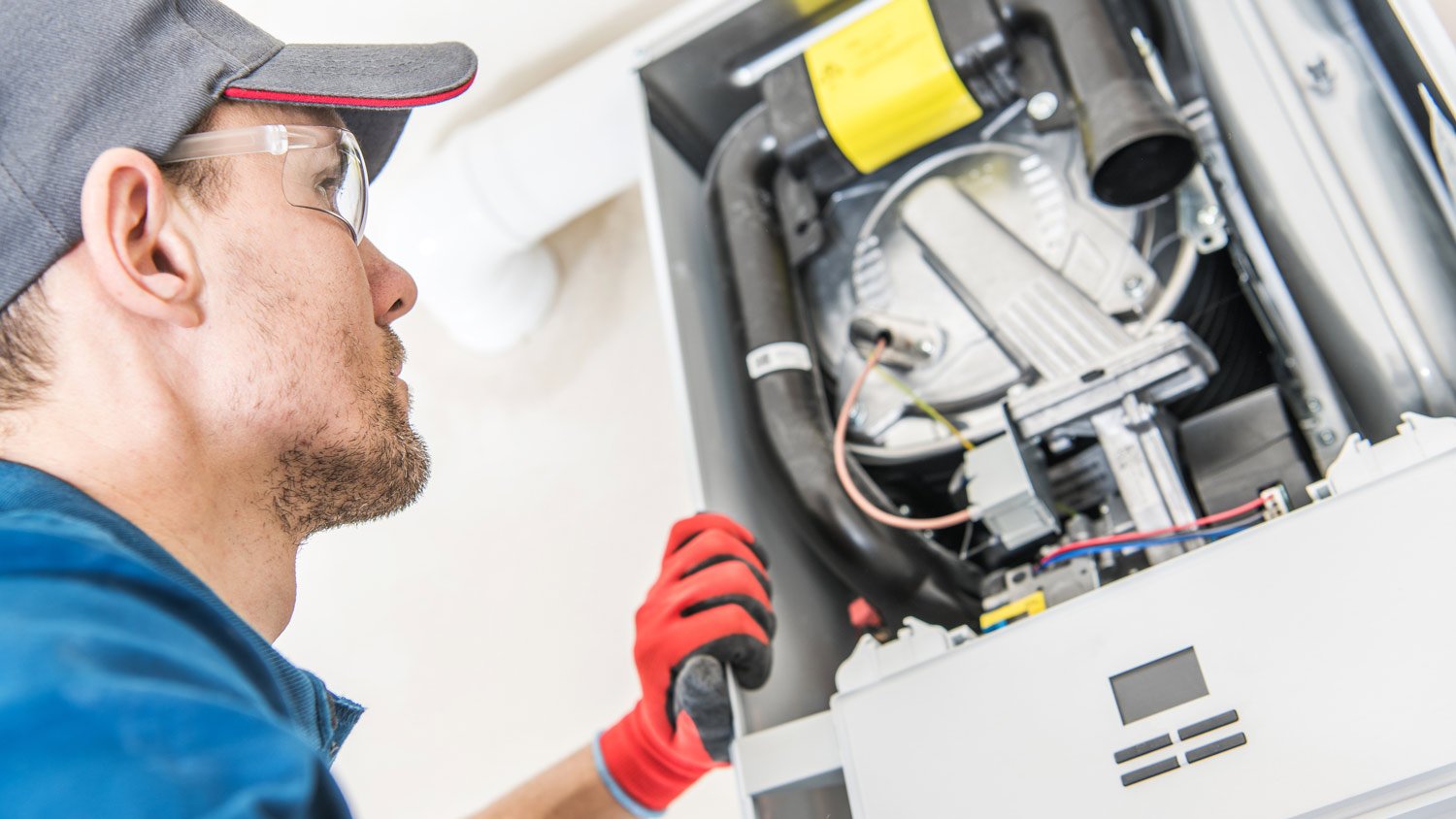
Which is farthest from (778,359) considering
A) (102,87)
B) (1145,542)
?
(102,87)

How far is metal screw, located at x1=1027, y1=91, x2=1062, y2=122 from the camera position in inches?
45.5

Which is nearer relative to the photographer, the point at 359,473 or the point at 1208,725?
the point at 1208,725

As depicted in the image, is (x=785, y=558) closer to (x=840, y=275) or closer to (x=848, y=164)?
(x=840, y=275)

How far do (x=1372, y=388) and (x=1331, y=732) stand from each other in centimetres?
37

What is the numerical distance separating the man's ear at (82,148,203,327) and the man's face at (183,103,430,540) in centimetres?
2

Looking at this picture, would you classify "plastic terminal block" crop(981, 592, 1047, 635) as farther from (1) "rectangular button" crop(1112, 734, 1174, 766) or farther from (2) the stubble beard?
(2) the stubble beard

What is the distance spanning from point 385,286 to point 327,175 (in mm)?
118

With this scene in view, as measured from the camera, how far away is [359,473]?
88 centimetres

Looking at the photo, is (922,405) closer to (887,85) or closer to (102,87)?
(887,85)

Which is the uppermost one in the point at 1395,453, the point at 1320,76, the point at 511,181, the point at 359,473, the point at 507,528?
the point at 511,181

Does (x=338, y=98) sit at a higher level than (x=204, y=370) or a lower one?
higher

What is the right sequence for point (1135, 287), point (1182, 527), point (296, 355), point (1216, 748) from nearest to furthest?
point (1216, 748) < point (296, 355) < point (1182, 527) < point (1135, 287)

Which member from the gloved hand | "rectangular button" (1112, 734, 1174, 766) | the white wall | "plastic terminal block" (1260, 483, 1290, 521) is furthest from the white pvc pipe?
"rectangular button" (1112, 734, 1174, 766)

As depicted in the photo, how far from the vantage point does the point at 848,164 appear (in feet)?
4.17
